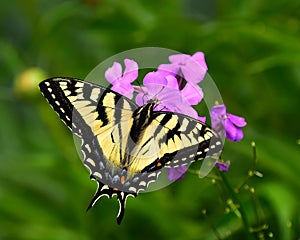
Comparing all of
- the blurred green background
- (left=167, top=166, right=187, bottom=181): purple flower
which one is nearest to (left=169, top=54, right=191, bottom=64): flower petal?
(left=167, top=166, right=187, bottom=181): purple flower

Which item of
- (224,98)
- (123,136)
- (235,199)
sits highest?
(123,136)

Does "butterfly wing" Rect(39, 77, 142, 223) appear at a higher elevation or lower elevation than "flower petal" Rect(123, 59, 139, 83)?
lower

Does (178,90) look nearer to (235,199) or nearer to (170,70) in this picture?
(170,70)

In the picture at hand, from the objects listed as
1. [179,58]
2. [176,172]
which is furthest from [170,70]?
[176,172]

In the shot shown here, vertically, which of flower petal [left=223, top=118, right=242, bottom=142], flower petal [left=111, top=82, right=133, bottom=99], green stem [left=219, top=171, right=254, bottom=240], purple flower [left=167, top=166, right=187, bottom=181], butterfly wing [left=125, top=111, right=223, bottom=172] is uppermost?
flower petal [left=111, top=82, right=133, bottom=99]

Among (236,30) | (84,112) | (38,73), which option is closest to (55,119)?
(38,73)

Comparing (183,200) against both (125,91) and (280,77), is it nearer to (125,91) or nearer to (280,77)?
(280,77)

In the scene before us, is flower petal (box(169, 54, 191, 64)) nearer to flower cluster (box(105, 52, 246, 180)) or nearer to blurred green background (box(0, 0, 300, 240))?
flower cluster (box(105, 52, 246, 180))
